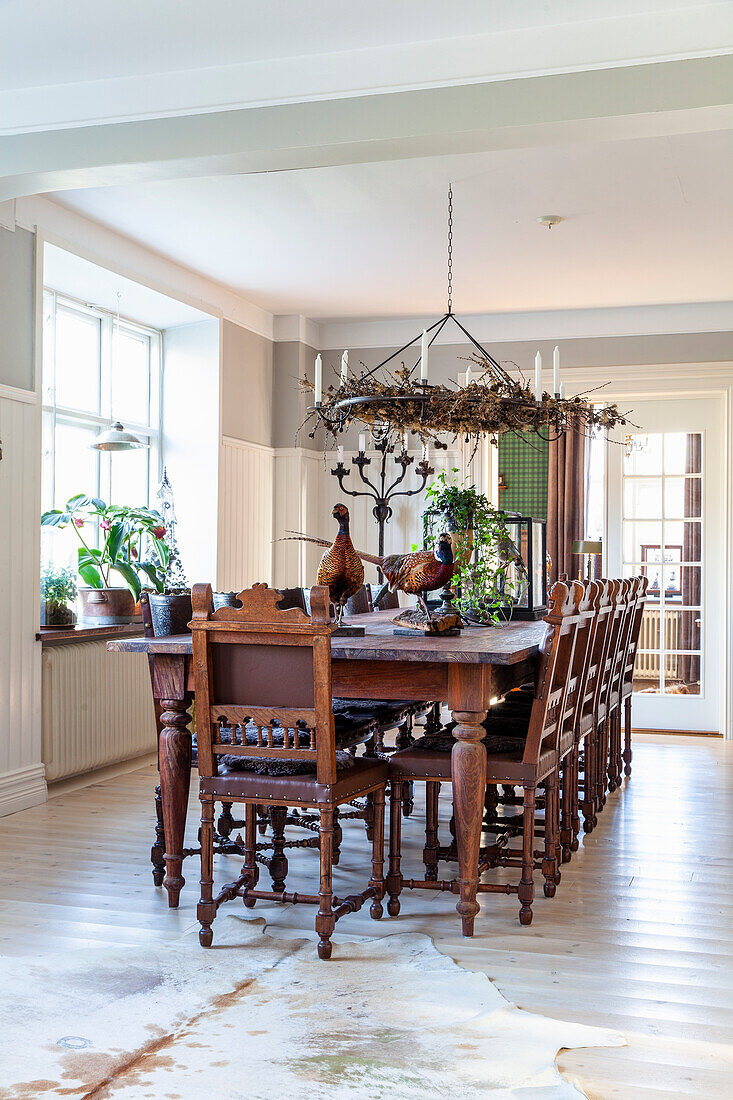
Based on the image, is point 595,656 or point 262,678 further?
point 595,656

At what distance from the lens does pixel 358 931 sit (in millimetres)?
3146

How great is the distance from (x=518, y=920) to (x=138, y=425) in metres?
4.14

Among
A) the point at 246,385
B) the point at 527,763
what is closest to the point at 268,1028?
the point at 527,763

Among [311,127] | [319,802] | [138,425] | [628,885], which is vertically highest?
[311,127]

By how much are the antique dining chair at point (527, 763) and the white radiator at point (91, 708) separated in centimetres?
221

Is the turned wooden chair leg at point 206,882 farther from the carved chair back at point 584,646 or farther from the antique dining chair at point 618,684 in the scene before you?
the antique dining chair at point 618,684

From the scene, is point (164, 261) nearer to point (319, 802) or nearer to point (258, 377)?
point (258, 377)

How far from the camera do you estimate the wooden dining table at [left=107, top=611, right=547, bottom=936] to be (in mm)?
3076

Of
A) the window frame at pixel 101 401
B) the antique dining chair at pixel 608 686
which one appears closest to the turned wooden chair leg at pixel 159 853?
the antique dining chair at pixel 608 686

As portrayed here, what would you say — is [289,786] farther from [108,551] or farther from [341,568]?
[108,551]

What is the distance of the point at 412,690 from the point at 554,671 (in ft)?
1.64

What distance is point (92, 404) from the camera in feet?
19.4

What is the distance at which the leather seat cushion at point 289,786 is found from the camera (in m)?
2.91

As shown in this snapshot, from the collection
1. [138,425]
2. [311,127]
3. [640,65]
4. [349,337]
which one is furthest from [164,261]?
[640,65]
